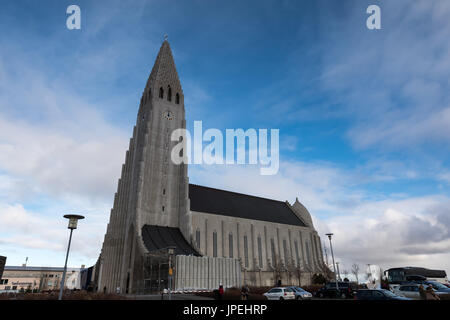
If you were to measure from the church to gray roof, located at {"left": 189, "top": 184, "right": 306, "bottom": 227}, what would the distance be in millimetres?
309

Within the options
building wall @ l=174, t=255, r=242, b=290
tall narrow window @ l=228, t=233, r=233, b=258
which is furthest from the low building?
building wall @ l=174, t=255, r=242, b=290

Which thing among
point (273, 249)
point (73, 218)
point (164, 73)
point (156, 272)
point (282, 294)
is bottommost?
point (282, 294)

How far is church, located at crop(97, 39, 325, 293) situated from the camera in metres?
42.2

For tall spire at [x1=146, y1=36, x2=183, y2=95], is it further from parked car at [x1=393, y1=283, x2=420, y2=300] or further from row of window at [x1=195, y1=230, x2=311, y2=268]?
parked car at [x1=393, y1=283, x2=420, y2=300]

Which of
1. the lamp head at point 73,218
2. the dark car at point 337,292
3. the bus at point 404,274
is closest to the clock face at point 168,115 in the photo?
the lamp head at point 73,218

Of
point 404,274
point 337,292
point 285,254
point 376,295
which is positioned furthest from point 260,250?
point 376,295

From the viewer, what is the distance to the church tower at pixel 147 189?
1881 inches

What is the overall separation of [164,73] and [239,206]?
33513 millimetres

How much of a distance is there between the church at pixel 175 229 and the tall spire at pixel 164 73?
0.74 feet

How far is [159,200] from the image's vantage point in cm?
5266

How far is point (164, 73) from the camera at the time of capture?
63219 mm

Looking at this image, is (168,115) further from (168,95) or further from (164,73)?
(164,73)

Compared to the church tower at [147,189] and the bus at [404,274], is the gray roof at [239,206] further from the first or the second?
the bus at [404,274]
